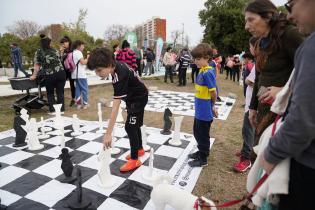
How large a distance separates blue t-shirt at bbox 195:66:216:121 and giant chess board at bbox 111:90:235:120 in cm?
205

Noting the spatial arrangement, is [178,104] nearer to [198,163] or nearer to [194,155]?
[194,155]

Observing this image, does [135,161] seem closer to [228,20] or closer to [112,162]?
[112,162]

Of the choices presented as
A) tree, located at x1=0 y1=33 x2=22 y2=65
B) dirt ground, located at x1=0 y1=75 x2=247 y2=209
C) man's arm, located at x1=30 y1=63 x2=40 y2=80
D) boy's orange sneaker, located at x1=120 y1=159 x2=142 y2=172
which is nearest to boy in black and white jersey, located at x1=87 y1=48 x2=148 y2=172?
boy's orange sneaker, located at x1=120 y1=159 x2=142 y2=172

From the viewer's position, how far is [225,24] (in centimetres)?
1953

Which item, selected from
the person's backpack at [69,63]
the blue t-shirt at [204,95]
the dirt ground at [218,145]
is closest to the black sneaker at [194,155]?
the dirt ground at [218,145]

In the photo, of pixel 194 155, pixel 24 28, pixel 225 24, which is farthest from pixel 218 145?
pixel 24 28

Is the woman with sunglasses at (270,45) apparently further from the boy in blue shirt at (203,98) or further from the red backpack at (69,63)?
the red backpack at (69,63)

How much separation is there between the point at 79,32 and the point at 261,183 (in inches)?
672

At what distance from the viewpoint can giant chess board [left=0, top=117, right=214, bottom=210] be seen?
5.86ft

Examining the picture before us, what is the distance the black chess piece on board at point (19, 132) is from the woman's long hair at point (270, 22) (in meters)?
2.52

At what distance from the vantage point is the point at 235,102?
5.70 metres

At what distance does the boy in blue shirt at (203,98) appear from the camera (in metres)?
2.23

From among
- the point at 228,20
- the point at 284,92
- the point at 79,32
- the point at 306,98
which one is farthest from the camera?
the point at 228,20

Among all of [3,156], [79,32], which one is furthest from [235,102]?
[79,32]
